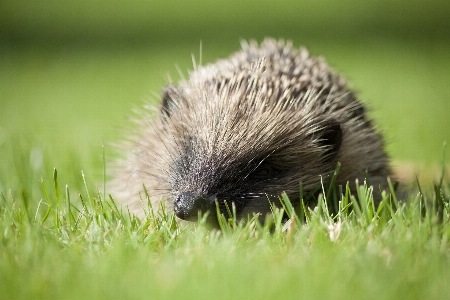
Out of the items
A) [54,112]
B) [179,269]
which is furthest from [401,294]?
[54,112]

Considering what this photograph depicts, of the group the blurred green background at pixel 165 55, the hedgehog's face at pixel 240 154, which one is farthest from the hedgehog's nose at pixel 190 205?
the blurred green background at pixel 165 55

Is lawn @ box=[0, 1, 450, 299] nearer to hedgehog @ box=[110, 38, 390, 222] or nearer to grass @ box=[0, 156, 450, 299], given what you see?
grass @ box=[0, 156, 450, 299]

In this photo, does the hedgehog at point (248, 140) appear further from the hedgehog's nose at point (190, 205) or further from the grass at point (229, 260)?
the grass at point (229, 260)

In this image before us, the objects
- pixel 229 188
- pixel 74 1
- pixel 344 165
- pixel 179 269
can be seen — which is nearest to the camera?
pixel 179 269

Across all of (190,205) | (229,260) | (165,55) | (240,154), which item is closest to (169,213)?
(190,205)

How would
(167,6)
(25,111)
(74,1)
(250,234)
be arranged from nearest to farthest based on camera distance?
(250,234) < (25,111) < (167,6) < (74,1)

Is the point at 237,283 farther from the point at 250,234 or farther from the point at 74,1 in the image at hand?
the point at 74,1

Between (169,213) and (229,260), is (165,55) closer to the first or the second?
(169,213)
